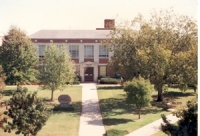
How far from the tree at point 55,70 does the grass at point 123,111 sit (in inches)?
119

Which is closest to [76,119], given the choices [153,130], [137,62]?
[153,130]

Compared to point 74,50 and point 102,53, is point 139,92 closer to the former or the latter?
point 102,53

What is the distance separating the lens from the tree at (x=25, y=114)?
1103 centimetres

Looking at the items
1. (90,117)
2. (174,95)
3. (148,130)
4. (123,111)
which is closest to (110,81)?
(174,95)

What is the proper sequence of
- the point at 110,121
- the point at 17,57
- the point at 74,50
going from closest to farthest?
the point at 110,121 < the point at 17,57 < the point at 74,50

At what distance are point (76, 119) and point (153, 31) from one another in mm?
7799

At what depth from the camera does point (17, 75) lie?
66.8ft

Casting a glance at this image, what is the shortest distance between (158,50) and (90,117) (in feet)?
18.7

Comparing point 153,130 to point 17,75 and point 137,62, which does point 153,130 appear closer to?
point 137,62

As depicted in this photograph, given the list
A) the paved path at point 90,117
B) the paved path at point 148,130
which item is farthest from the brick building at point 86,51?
the paved path at point 148,130

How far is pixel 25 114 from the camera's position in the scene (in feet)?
36.2

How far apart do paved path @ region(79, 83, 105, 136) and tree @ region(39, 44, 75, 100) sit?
215 centimetres

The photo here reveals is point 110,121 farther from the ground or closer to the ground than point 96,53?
closer to the ground

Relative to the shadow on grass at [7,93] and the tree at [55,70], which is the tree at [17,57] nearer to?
the shadow on grass at [7,93]
